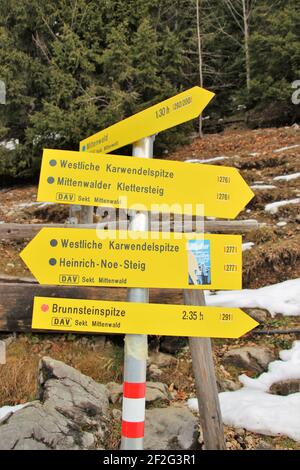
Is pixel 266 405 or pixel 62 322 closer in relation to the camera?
pixel 62 322

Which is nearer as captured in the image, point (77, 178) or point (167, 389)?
point (77, 178)

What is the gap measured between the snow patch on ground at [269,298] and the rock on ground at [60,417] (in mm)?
2762

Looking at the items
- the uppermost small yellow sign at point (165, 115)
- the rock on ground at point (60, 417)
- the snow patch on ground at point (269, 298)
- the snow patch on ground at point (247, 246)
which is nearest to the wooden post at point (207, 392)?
the rock on ground at point (60, 417)

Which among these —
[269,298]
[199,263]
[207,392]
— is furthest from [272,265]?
[199,263]

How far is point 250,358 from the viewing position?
5.60 metres

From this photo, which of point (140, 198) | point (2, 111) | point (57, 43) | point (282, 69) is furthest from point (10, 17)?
point (140, 198)

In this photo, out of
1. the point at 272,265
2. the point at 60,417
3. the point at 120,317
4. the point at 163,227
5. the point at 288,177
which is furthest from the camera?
the point at 288,177

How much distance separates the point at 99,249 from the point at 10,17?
17808 mm

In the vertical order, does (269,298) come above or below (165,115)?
below

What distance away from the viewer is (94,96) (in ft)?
52.7

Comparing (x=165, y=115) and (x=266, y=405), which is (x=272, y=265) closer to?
(x=266, y=405)

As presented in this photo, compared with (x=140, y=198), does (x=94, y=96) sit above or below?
above

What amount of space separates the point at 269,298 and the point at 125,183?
4.43 meters
